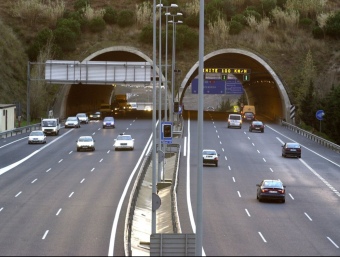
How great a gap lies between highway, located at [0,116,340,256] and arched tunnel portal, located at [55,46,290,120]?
104 feet

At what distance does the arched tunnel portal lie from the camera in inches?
4633

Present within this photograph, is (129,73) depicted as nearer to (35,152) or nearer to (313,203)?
(35,152)

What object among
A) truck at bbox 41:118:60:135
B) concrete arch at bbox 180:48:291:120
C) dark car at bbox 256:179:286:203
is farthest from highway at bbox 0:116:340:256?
concrete arch at bbox 180:48:291:120

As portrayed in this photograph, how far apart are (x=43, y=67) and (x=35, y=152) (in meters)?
43.8

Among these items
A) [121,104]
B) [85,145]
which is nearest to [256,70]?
[121,104]

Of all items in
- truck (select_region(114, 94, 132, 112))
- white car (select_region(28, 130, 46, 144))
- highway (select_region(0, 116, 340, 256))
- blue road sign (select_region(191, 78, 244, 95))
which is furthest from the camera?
truck (select_region(114, 94, 132, 112))

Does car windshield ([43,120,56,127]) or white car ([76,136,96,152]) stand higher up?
car windshield ([43,120,56,127])

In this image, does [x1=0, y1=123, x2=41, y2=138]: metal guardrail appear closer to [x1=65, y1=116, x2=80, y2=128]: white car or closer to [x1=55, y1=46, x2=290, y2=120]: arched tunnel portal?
[x1=65, y1=116, x2=80, y2=128]: white car

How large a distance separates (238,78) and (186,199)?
338 ft

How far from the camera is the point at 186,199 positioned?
47.7 meters

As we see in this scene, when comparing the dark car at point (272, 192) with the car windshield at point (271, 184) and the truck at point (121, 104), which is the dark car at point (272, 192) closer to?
the car windshield at point (271, 184)

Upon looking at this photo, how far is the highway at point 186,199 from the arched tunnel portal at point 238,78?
31.6 m

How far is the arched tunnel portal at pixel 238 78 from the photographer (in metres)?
118

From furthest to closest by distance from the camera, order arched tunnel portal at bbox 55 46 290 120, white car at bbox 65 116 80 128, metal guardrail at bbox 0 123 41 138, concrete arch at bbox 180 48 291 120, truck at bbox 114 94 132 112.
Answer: truck at bbox 114 94 132 112 → arched tunnel portal at bbox 55 46 290 120 → concrete arch at bbox 180 48 291 120 → white car at bbox 65 116 80 128 → metal guardrail at bbox 0 123 41 138
